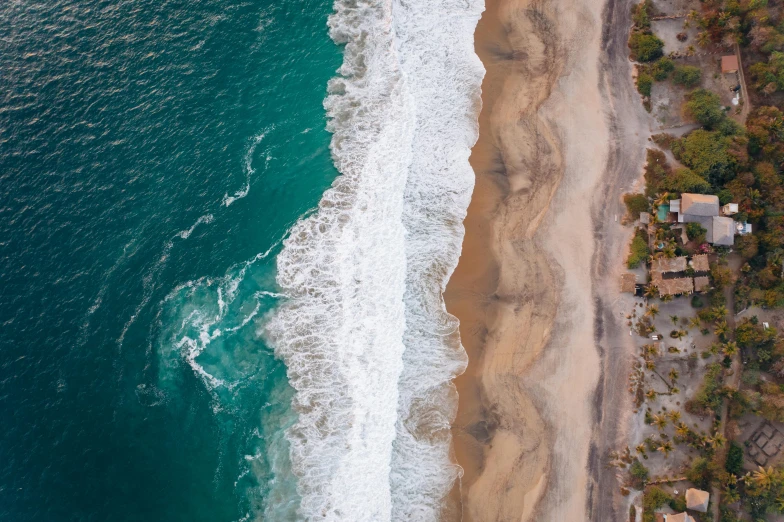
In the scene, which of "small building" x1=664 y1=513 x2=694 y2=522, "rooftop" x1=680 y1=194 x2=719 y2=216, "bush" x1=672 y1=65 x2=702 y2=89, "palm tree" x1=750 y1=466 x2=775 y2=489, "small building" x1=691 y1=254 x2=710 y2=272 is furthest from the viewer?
"bush" x1=672 y1=65 x2=702 y2=89

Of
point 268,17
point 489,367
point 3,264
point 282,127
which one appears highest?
point 268,17

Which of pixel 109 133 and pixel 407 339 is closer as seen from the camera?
pixel 407 339

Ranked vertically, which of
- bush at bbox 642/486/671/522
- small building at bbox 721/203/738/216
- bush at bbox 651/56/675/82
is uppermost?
bush at bbox 651/56/675/82

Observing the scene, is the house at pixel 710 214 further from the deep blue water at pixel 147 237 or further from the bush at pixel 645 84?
the deep blue water at pixel 147 237

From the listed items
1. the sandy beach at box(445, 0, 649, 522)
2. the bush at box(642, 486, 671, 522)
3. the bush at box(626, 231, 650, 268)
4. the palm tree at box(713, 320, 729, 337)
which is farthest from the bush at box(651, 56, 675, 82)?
the bush at box(642, 486, 671, 522)

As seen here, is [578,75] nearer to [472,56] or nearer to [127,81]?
[472,56]

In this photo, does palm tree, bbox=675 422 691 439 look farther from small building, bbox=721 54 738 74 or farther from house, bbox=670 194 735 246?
small building, bbox=721 54 738 74

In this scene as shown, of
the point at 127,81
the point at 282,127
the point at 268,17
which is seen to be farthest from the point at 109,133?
the point at 268,17
